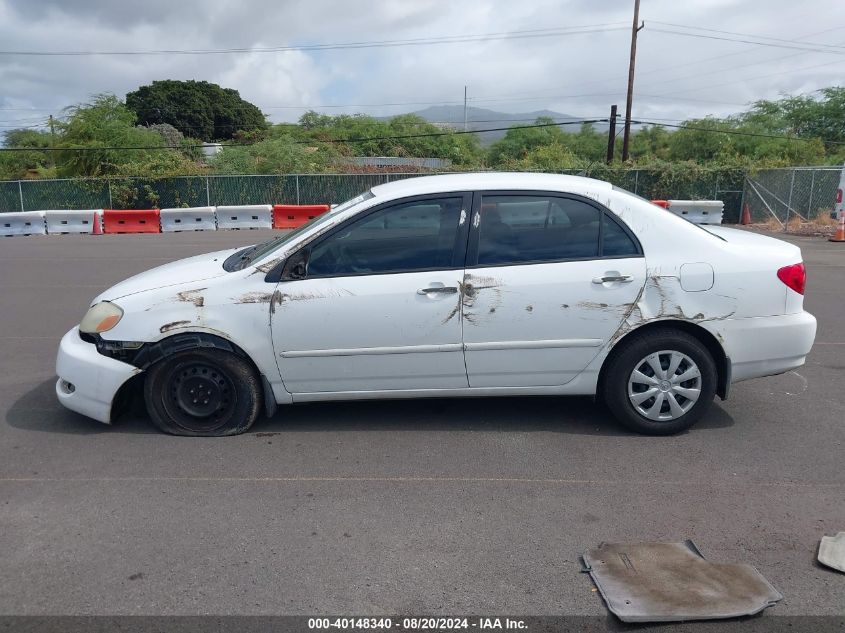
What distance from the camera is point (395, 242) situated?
466 cm

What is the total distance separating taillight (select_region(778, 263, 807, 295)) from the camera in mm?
4633

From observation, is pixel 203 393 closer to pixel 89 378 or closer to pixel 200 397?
pixel 200 397

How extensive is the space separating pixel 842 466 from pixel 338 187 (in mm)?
24790

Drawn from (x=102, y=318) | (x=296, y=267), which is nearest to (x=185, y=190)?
(x=102, y=318)

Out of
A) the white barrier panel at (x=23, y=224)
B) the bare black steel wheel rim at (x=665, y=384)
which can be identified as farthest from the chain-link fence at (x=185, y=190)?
the bare black steel wheel rim at (x=665, y=384)

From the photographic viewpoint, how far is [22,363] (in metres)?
6.63

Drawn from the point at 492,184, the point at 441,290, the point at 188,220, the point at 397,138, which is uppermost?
the point at 397,138

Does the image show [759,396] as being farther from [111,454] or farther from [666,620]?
[111,454]

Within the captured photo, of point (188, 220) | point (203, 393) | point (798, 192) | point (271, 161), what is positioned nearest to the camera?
point (203, 393)

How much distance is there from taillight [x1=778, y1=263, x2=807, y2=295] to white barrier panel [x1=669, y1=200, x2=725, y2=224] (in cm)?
1794

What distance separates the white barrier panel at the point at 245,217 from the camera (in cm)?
2284

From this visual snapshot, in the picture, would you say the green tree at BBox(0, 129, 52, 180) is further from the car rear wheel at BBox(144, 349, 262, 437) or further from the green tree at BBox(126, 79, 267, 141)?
the car rear wheel at BBox(144, 349, 262, 437)

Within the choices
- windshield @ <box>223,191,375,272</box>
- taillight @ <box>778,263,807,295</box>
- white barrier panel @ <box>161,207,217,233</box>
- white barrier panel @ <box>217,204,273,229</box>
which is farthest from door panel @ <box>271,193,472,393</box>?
white barrier panel @ <box>161,207,217,233</box>

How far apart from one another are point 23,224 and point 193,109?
179 feet
